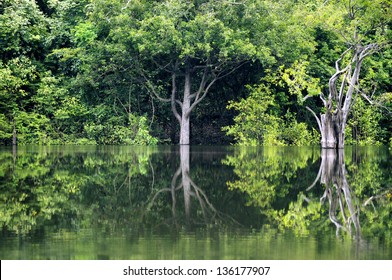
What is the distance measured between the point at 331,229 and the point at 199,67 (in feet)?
64.3

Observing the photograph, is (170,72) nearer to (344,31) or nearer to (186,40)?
(186,40)

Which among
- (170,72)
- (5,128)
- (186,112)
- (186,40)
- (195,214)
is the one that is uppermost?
(186,40)

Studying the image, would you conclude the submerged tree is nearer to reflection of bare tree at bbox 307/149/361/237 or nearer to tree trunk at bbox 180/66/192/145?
tree trunk at bbox 180/66/192/145

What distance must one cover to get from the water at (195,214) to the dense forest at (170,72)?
38.1 feet

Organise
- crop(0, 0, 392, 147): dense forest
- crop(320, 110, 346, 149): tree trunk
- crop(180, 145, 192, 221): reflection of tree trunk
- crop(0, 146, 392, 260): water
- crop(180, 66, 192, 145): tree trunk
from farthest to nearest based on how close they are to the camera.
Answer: crop(180, 66, 192, 145): tree trunk → crop(0, 0, 392, 147): dense forest → crop(320, 110, 346, 149): tree trunk → crop(180, 145, 192, 221): reflection of tree trunk → crop(0, 146, 392, 260): water

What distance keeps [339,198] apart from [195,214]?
6.82ft

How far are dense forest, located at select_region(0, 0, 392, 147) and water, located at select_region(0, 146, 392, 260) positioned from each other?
11.6 m

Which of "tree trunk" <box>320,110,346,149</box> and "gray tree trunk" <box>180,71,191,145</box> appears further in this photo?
"gray tree trunk" <box>180,71,191,145</box>

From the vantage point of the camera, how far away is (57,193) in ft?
28.0

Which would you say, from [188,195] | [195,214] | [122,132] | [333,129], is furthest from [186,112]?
[195,214]

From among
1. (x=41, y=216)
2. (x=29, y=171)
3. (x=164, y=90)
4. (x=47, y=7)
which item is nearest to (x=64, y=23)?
(x=47, y=7)

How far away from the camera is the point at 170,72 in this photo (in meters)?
25.4

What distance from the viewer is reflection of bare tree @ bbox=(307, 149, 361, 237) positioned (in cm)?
626

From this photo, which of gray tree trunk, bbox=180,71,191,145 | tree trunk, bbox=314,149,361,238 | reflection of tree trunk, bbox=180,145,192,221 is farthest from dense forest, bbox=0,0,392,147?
tree trunk, bbox=314,149,361,238
